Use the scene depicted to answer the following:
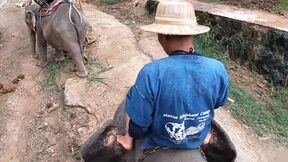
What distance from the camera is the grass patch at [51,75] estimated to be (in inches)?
204

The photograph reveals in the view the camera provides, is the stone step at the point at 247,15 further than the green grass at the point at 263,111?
Yes

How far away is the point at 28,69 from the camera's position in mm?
5633

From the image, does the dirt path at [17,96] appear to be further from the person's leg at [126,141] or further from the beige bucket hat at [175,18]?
the beige bucket hat at [175,18]

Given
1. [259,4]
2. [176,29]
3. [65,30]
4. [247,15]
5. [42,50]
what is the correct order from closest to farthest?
1. [176,29]
2. [65,30]
3. [42,50]
4. [247,15]
5. [259,4]

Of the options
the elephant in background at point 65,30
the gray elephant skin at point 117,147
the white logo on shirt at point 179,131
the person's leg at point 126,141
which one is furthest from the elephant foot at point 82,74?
the white logo on shirt at point 179,131

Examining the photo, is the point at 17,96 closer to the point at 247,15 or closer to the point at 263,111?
the point at 263,111

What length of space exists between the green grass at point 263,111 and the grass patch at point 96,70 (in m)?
1.49

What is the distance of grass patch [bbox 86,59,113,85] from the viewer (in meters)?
4.97

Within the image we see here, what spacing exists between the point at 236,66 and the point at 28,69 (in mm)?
2675

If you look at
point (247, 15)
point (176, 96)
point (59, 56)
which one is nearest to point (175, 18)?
point (176, 96)

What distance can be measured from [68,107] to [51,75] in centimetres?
93

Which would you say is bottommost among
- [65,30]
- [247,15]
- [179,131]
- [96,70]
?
[96,70]

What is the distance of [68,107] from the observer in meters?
4.60

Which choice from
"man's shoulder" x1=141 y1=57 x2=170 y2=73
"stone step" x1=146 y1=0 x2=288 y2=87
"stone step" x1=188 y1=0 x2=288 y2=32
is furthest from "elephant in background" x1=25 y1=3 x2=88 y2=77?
"man's shoulder" x1=141 y1=57 x2=170 y2=73
